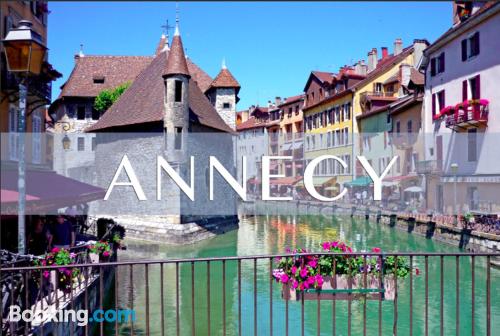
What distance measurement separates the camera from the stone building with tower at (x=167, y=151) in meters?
27.5

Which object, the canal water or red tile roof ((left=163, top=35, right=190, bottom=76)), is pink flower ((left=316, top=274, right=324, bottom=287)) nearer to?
the canal water

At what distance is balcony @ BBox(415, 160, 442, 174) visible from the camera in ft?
96.3

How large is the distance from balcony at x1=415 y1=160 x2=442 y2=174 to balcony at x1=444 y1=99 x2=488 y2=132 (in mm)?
3407

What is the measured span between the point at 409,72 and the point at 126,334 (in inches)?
1379

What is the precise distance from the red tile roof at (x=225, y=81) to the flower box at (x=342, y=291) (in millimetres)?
32670

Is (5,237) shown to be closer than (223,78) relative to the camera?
Yes

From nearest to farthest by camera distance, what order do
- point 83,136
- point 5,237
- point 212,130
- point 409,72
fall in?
point 5,237 < point 212,130 < point 83,136 < point 409,72

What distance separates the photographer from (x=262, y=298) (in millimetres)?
14492

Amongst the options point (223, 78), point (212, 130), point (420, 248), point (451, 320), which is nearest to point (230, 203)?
point (212, 130)

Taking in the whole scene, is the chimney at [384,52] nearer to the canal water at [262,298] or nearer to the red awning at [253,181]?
the red awning at [253,181]

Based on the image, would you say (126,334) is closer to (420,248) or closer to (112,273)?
(112,273)

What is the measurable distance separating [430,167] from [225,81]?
15.9 metres

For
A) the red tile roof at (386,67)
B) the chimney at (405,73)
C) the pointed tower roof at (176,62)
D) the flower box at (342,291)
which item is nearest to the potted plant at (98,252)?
the flower box at (342,291)

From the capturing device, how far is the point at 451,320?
1266 centimetres
